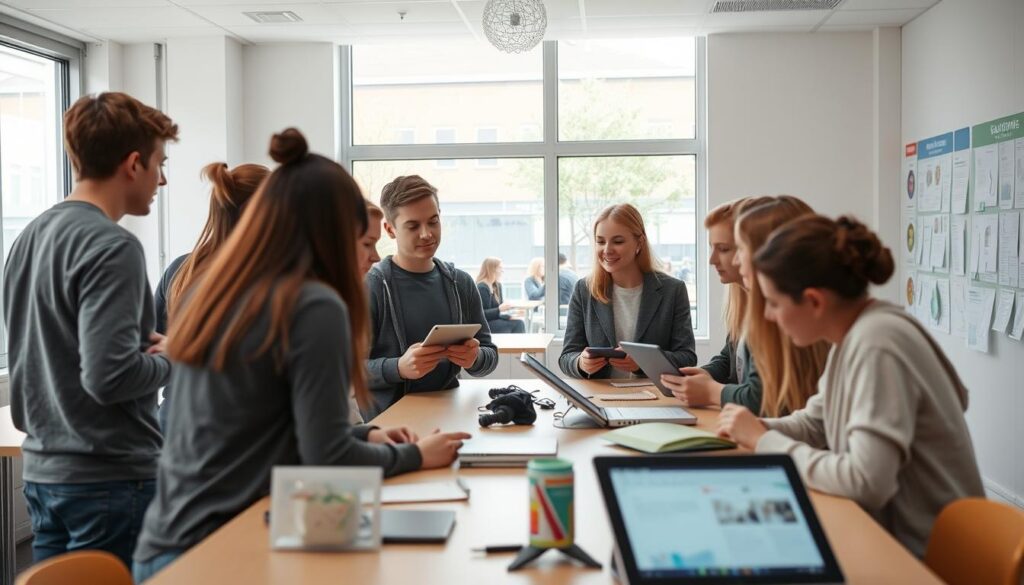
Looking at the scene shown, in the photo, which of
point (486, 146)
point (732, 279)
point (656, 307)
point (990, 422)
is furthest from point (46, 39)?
point (990, 422)

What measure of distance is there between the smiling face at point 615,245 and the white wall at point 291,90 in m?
3.43

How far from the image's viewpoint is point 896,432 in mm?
1585

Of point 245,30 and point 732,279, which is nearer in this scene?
point 732,279

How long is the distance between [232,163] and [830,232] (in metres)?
5.24

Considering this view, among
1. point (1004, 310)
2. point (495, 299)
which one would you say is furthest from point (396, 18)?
point (1004, 310)

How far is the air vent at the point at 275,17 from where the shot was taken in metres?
5.52

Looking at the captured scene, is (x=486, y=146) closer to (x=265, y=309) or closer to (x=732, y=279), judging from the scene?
(x=732, y=279)

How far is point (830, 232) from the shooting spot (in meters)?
1.69

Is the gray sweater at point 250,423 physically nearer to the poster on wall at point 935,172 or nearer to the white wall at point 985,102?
the white wall at point 985,102

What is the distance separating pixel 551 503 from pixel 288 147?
2.38 ft

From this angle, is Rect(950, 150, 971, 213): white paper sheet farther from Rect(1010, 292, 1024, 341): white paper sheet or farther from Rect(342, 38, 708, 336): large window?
Rect(342, 38, 708, 336): large window

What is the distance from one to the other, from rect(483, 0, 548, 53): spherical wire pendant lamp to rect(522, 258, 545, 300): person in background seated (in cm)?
232

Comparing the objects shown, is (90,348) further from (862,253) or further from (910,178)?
(910,178)

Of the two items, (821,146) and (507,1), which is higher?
(507,1)
